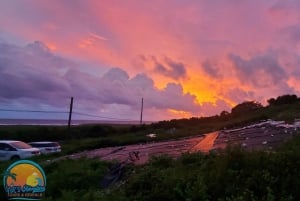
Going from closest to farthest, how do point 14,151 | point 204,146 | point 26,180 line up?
point 26,180 → point 204,146 → point 14,151

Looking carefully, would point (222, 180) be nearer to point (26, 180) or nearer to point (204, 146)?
point (26, 180)

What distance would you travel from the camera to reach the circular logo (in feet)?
21.4

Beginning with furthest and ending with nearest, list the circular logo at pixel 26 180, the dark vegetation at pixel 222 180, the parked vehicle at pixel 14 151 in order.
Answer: the parked vehicle at pixel 14 151 → the dark vegetation at pixel 222 180 → the circular logo at pixel 26 180

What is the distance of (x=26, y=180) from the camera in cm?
657

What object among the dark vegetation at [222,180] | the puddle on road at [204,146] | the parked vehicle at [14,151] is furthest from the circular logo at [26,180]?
the parked vehicle at [14,151]

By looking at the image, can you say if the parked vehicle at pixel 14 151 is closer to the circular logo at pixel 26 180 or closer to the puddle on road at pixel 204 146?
the puddle on road at pixel 204 146

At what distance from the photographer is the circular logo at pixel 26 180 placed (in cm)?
654

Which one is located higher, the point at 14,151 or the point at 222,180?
the point at 14,151

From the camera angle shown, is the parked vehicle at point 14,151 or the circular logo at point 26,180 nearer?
the circular logo at point 26,180

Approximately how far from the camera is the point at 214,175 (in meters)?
9.67

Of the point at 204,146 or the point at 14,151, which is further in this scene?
the point at 14,151

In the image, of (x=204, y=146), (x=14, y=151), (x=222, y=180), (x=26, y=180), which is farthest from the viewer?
(x=14, y=151)

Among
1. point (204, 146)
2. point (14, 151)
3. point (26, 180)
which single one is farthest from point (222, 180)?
point (14, 151)

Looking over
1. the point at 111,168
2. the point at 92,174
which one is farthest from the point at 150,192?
the point at 111,168
